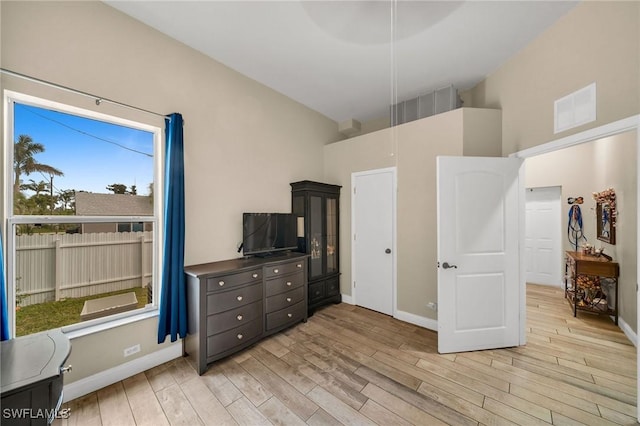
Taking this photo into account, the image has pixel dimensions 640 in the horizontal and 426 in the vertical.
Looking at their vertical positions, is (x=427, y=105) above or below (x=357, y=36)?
below

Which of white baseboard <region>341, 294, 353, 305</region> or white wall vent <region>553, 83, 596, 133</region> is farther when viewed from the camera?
white baseboard <region>341, 294, 353, 305</region>

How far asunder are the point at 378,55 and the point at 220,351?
3442 mm

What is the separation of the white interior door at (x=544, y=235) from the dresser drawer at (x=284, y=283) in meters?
4.36

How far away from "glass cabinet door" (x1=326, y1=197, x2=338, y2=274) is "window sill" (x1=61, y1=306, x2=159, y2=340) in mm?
2336

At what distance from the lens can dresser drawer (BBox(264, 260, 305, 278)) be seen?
2.69m

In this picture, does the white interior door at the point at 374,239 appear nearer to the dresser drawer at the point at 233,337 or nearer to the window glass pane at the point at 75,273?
the dresser drawer at the point at 233,337

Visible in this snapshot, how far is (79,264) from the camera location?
77.4 inches

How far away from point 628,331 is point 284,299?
3915 mm

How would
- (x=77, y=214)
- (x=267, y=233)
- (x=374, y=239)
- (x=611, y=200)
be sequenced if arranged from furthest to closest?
1. (x=374, y=239)
2. (x=611, y=200)
3. (x=267, y=233)
4. (x=77, y=214)

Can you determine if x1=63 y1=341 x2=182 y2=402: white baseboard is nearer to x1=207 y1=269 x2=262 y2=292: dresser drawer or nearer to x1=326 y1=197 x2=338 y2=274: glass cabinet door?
x1=207 y1=269 x2=262 y2=292: dresser drawer

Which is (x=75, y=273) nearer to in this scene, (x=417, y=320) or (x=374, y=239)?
(x=374, y=239)

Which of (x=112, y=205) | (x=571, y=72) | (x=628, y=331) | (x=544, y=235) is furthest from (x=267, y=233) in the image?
(x=544, y=235)

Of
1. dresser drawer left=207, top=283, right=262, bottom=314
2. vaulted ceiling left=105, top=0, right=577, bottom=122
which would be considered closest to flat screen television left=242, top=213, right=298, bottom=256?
dresser drawer left=207, top=283, right=262, bottom=314

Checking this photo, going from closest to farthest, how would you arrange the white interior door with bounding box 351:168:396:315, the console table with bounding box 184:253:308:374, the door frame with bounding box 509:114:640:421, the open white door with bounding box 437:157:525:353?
the door frame with bounding box 509:114:640:421 → the console table with bounding box 184:253:308:374 → the open white door with bounding box 437:157:525:353 → the white interior door with bounding box 351:168:396:315
